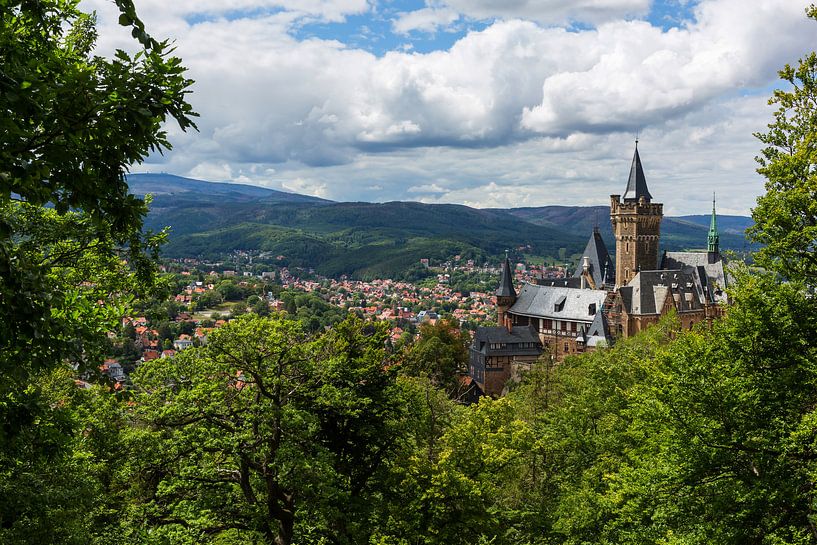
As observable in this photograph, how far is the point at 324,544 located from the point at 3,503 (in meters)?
7.79

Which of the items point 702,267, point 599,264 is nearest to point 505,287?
point 599,264

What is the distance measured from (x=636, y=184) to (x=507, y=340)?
2872cm

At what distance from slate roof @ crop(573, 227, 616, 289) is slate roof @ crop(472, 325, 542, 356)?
54.6 feet

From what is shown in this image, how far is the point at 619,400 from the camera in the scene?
81.1ft

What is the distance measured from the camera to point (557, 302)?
8244 cm

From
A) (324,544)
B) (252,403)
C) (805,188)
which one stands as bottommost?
(324,544)

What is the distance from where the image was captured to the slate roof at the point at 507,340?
73.8 meters

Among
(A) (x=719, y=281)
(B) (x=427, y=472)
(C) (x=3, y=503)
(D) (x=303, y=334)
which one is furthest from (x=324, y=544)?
(A) (x=719, y=281)

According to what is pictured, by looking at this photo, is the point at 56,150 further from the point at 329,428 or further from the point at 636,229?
the point at 636,229

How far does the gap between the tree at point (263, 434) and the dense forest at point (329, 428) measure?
6 centimetres

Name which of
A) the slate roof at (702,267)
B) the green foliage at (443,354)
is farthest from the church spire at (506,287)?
the slate roof at (702,267)

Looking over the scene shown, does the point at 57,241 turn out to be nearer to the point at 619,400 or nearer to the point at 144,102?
the point at 144,102

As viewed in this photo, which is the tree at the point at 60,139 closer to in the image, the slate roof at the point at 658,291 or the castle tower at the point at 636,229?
the slate roof at the point at 658,291

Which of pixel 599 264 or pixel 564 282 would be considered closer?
pixel 599 264
